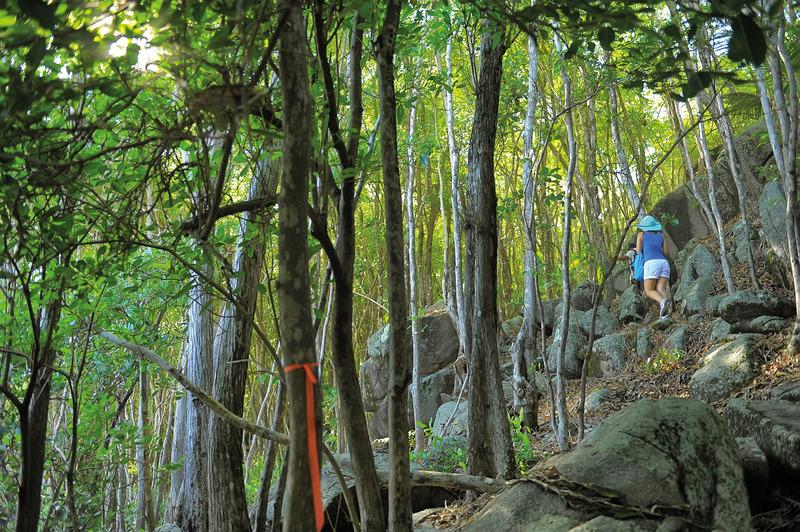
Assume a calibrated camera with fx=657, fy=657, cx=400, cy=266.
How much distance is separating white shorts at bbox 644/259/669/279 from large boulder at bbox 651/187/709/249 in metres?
2.92

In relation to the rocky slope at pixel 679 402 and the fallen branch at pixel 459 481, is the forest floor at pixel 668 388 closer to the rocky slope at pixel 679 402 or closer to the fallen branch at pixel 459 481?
the rocky slope at pixel 679 402

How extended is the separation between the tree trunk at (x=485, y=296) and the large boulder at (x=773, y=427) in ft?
4.69

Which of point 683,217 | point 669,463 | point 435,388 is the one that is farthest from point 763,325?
point 435,388

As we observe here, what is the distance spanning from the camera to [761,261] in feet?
31.2

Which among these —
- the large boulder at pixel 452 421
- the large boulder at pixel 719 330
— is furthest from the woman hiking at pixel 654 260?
the large boulder at pixel 452 421

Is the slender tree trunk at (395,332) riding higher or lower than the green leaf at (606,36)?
lower

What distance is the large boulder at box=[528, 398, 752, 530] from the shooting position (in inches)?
110

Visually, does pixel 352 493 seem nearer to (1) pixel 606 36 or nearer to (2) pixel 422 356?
(1) pixel 606 36

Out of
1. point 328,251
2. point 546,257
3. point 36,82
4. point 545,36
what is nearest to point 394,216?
point 328,251

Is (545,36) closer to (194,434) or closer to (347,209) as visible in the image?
(347,209)

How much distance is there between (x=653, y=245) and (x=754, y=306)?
2.61 meters

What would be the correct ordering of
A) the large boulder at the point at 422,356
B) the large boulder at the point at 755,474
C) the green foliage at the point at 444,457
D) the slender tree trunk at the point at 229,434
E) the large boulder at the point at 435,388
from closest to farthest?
1. the large boulder at the point at 755,474
2. the slender tree trunk at the point at 229,434
3. the green foliage at the point at 444,457
4. the large boulder at the point at 435,388
5. the large boulder at the point at 422,356

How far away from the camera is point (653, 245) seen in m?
10.2

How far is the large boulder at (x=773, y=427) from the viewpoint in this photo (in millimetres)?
3496
